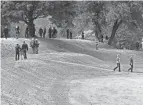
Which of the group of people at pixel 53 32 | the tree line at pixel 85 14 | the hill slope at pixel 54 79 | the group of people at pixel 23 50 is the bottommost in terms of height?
the hill slope at pixel 54 79

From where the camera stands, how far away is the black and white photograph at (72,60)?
79.5 feet

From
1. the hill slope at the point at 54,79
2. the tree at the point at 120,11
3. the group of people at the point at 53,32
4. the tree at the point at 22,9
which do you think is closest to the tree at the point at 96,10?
the tree at the point at 120,11

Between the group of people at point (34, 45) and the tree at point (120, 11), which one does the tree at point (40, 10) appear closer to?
the tree at point (120, 11)

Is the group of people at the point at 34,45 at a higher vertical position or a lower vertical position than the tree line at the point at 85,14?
lower

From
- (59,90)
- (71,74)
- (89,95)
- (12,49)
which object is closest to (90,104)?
(89,95)

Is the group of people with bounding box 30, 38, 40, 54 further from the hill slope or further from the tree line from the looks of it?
the tree line

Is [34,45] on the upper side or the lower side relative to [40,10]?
lower

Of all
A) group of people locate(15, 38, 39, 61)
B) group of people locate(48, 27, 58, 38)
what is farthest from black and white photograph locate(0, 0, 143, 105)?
group of people locate(48, 27, 58, 38)

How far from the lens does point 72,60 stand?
41938mm

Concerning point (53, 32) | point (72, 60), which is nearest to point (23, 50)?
point (72, 60)

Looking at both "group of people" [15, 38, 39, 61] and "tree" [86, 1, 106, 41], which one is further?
"tree" [86, 1, 106, 41]

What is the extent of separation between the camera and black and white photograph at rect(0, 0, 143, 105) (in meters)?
24.2

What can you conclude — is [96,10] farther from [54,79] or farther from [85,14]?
[54,79]

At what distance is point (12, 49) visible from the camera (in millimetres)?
41812
